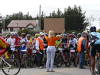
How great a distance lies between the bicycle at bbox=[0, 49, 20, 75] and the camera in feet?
40.9

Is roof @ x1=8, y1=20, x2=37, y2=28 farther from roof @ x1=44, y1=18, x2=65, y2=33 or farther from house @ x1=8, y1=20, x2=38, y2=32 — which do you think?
roof @ x1=44, y1=18, x2=65, y2=33

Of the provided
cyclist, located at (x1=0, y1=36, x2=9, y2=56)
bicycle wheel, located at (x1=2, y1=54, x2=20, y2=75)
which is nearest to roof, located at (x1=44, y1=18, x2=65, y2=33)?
bicycle wheel, located at (x1=2, y1=54, x2=20, y2=75)

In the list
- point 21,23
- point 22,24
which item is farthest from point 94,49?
point 21,23

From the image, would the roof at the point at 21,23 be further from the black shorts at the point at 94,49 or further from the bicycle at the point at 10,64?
the black shorts at the point at 94,49

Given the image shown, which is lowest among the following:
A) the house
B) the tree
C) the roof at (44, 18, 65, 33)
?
the house

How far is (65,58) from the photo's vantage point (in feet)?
58.0

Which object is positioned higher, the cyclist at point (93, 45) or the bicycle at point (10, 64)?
the cyclist at point (93, 45)

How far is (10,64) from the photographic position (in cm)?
1253

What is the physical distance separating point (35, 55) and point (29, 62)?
1.60ft

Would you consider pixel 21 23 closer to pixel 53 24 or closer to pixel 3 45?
pixel 53 24

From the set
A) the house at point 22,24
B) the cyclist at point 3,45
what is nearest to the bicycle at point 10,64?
the cyclist at point 3,45

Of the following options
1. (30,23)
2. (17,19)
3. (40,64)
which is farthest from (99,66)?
(17,19)

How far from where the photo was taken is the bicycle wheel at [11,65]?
40.9 feet

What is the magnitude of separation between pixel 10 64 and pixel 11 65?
3.6 inches
